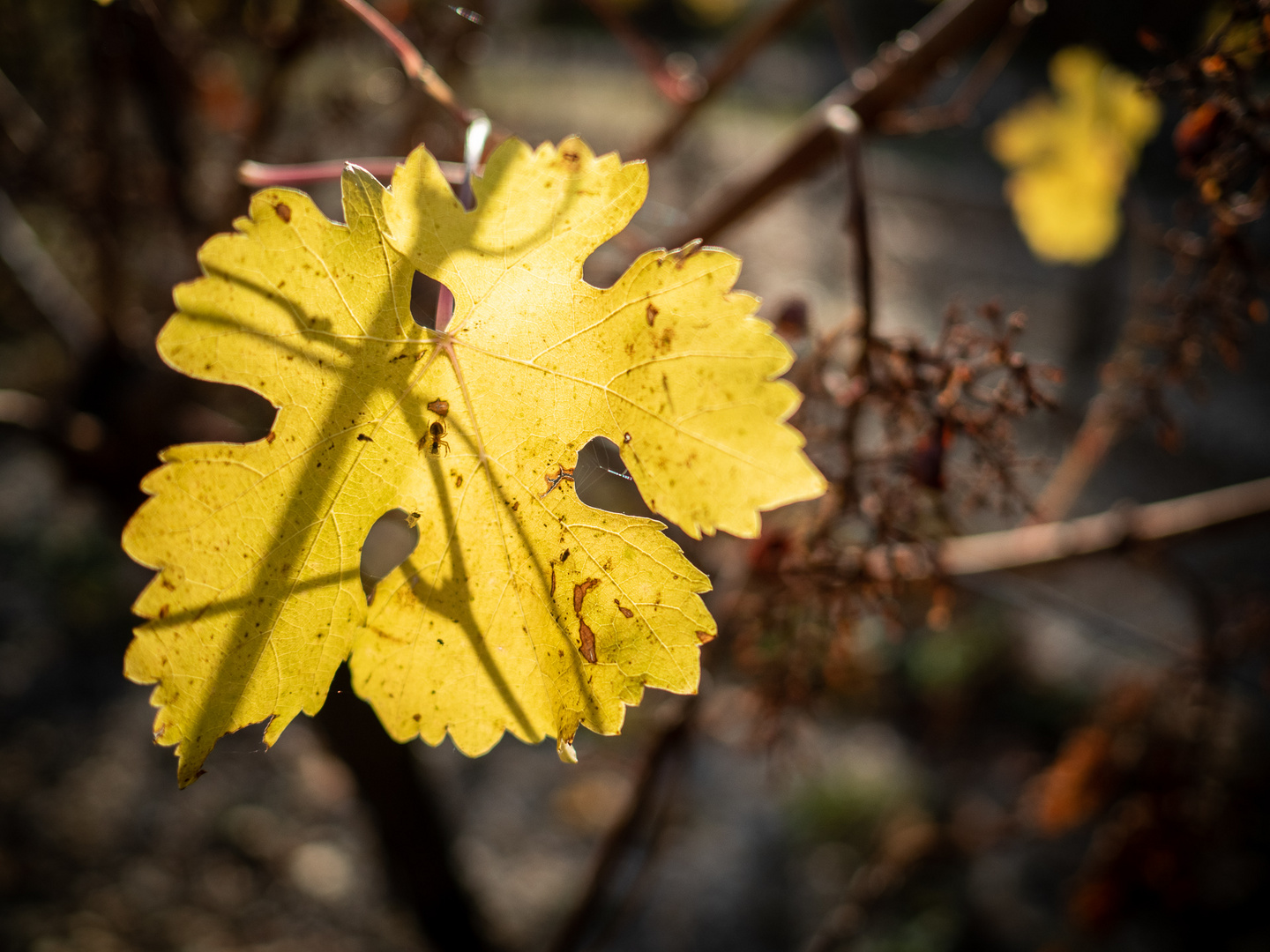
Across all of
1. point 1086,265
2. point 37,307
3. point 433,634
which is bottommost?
point 37,307

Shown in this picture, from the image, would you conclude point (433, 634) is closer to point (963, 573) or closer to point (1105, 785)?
point (963, 573)

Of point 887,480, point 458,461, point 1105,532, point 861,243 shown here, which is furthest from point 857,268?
point 1105,532

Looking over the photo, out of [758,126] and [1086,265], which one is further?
[758,126]

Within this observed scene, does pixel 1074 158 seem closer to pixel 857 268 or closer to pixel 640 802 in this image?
pixel 857 268

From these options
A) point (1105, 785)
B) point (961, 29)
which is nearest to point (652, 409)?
point (961, 29)

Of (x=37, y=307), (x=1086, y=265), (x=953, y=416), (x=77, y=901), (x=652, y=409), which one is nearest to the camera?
(x=652, y=409)

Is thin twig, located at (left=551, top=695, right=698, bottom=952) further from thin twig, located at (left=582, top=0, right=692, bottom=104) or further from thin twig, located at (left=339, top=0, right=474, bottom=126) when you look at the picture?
thin twig, located at (left=582, top=0, right=692, bottom=104)
